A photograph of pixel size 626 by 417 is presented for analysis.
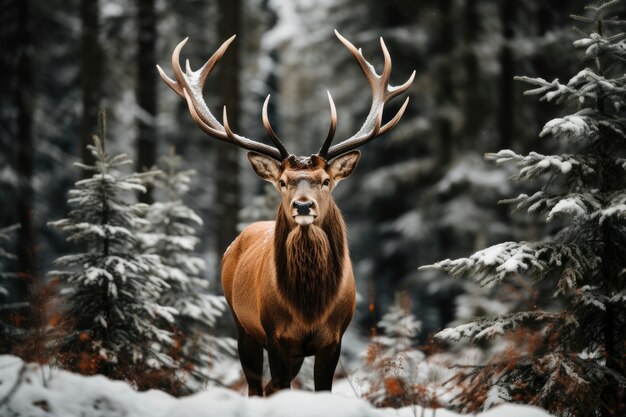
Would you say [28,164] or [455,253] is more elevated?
[28,164]

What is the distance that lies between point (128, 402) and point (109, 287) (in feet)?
6.53

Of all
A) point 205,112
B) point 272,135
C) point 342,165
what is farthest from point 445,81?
point 272,135

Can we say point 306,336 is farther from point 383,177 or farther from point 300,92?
point 300,92

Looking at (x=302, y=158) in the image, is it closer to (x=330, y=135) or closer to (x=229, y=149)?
(x=330, y=135)

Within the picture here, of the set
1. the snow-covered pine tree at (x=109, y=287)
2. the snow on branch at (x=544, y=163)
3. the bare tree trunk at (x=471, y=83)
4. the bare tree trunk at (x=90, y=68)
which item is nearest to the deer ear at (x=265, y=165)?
the snow-covered pine tree at (x=109, y=287)

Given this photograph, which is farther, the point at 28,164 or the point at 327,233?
the point at 28,164

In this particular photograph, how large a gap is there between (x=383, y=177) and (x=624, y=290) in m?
13.9

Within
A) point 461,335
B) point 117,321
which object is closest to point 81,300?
point 117,321

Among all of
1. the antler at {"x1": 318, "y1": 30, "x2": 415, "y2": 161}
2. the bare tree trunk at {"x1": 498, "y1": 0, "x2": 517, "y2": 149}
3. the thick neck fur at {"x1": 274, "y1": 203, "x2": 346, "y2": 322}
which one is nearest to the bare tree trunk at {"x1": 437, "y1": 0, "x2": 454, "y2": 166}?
the bare tree trunk at {"x1": 498, "y1": 0, "x2": 517, "y2": 149}

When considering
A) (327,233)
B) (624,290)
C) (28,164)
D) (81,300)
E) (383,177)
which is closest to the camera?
(624,290)

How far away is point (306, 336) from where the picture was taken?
464 cm

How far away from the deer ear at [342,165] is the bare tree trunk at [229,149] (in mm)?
6263

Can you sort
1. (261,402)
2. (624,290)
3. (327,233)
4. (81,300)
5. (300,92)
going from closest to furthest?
(261,402), (624,290), (327,233), (81,300), (300,92)

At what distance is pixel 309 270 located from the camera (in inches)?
186
